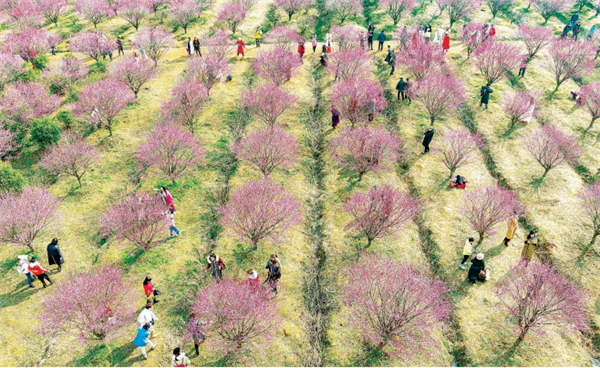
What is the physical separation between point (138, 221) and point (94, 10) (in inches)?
1542

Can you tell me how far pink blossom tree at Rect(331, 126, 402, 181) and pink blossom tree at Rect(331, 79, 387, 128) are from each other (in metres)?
3.00

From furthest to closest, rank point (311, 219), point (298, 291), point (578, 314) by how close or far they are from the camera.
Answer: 1. point (311, 219)
2. point (298, 291)
3. point (578, 314)

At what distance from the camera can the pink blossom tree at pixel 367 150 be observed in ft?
76.0

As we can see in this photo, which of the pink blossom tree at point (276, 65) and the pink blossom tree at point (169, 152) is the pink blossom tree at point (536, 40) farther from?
the pink blossom tree at point (169, 152)

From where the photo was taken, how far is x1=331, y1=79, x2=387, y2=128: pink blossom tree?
2744cm

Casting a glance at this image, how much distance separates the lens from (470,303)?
55.5 ft

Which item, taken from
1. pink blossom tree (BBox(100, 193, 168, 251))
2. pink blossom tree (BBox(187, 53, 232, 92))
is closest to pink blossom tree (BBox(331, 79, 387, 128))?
pink blossom tree (BBox(187, 53, 232, 92))

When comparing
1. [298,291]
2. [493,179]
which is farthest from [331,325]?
[493,179]

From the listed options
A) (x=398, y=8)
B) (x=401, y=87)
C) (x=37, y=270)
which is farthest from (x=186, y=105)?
(x=398, y=8)

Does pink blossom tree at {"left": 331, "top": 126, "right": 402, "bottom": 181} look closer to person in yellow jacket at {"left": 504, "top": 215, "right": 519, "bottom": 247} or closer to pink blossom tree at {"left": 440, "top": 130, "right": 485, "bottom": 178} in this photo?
pink blossom tree at {"left": 440, "top": 130, "right": 485, "bottom": 178}

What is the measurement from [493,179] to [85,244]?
26626 mm

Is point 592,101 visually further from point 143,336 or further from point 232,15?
point 232,15

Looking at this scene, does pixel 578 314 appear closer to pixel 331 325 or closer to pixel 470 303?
pixel 470 303

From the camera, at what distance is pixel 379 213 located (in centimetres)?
1877
